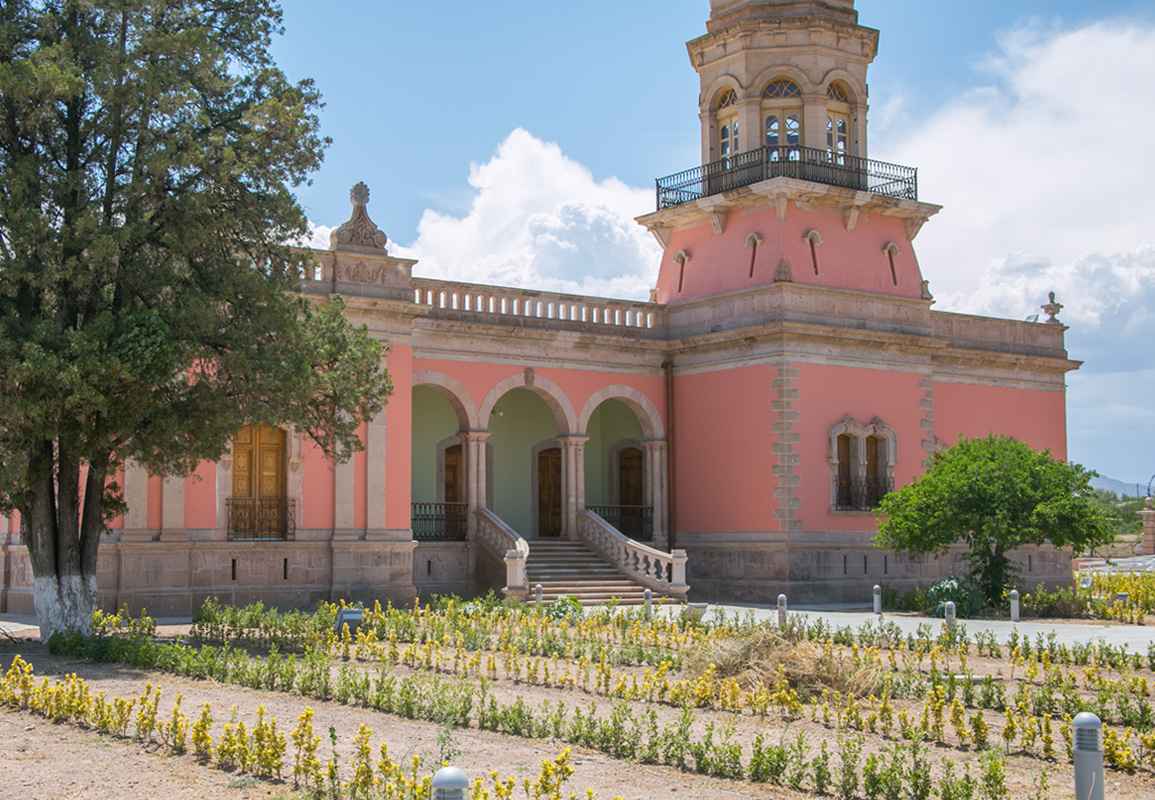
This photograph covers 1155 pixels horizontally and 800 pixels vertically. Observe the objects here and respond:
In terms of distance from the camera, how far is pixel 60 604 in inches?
647

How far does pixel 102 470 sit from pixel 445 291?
11246 millimetres

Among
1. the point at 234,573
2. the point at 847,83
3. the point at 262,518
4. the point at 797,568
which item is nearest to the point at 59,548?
the point at 234,573

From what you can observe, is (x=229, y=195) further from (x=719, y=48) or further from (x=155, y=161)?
(x=719, y=48)

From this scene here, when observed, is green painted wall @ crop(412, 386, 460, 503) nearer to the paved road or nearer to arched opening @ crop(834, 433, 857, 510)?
the paved road

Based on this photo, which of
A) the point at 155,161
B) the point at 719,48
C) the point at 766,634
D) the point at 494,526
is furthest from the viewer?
the point at 719,48

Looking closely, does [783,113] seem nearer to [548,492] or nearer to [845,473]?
[845,473]

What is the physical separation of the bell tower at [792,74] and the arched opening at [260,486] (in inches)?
487

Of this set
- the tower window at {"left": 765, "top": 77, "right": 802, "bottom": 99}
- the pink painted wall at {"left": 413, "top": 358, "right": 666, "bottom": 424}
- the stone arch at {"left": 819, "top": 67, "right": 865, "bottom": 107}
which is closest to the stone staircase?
the pink painted wall at {"left": 413, "top": 358, "right": 666, "bottom": 424}

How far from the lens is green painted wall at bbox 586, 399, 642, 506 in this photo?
31172 mm

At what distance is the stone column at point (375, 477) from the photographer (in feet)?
78.5

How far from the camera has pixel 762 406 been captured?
2773 centimetres

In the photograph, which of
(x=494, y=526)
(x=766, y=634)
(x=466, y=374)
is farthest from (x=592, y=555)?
(x=766, y=634)

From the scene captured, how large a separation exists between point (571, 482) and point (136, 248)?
536 inches

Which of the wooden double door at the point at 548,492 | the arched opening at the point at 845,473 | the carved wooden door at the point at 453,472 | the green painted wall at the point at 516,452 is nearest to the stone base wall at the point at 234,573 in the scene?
the carved wooden door at the point at 453,472
